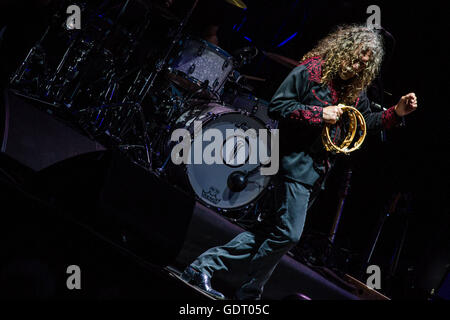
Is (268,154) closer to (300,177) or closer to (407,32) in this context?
(300,177)

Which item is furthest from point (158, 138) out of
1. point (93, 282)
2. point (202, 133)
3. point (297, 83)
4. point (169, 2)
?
point (93, 282)

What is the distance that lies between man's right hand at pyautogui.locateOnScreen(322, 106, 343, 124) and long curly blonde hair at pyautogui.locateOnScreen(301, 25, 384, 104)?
32 centimetres

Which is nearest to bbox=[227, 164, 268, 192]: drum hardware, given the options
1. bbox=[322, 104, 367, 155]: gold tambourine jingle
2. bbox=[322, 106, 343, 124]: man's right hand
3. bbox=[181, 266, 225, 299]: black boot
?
bbox=[322, 104, 367, 155]: gold tambourine jingle

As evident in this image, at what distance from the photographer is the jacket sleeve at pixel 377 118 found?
2.93 metres

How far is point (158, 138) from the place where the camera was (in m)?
4.50

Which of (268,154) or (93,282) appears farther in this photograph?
(268,154)

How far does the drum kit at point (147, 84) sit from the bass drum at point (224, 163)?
0.03ft

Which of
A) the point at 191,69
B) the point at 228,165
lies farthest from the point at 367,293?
the point at 191,69

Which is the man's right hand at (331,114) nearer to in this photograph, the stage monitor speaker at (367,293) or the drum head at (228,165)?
the drum head at (228,165)

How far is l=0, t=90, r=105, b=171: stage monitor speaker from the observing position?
8.92ft

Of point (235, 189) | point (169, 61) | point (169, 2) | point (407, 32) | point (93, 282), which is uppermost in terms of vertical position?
point (407, 32)

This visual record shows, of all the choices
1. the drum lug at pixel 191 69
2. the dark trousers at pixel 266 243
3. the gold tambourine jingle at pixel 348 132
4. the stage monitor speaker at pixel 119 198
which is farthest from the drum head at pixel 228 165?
the gold tambourine jingle at pixel 348 132

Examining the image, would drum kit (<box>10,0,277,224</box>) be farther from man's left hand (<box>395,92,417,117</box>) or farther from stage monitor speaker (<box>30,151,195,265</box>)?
man's left hand (<box>395,92,417,117</box>)

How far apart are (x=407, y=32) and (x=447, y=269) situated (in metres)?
3.15
